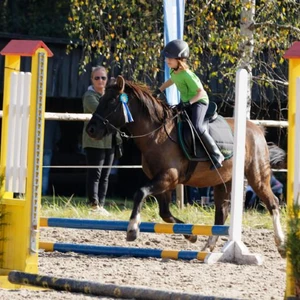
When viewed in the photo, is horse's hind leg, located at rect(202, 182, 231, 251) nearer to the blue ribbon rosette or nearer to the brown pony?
the brown pony

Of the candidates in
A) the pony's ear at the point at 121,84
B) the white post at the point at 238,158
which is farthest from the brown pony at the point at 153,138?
the white post at the point at 238,158

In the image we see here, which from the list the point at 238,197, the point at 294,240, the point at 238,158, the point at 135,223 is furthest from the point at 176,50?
the point at 294,240

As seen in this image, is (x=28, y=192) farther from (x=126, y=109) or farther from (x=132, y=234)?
(x=126, y=109)

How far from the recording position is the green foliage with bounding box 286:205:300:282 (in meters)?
4.91

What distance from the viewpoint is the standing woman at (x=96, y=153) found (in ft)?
35.8

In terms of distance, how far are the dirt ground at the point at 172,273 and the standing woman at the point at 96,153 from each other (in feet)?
6.80

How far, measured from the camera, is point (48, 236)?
9.30m

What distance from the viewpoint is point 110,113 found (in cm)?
830

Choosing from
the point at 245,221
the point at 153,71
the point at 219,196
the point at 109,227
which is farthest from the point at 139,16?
the point at 109,227

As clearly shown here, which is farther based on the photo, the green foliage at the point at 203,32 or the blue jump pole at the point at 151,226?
the green foliage at the point at 203,32

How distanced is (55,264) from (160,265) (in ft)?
2.74

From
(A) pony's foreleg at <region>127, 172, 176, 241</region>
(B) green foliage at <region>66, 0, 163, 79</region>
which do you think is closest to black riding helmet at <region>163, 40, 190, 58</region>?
(A) pony's foreleg at <region>127, 172, 176, 241</region>

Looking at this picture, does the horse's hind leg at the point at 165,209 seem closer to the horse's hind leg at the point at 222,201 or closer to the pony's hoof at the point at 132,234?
the horse's hind leg at the point at 222,201

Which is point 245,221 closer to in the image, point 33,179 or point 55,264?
point 55,264
